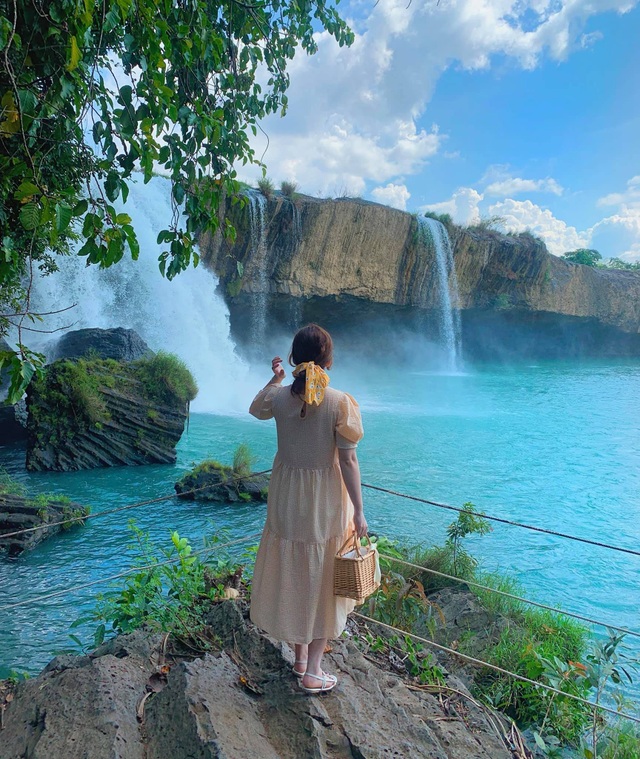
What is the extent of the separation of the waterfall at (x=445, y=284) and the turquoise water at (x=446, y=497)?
8.31m

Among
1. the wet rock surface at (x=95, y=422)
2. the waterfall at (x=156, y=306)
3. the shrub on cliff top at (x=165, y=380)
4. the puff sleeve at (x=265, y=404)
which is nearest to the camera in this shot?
the puff sleeve at (x=265, y=404)

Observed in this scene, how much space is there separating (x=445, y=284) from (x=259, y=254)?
27.4 feet

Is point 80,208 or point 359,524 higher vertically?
point 80,208

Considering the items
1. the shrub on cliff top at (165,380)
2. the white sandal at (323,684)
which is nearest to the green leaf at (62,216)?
the white sandal at (323,684)

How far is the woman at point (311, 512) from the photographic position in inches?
86.0

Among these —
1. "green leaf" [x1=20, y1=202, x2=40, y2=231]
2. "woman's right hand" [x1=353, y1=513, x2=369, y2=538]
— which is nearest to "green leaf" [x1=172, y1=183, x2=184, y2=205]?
"green leaf" [x1=20, y1=202, x2=40, y2=231]

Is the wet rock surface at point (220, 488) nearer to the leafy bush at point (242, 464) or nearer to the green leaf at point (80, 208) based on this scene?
the leafy bush at point (242, 464)

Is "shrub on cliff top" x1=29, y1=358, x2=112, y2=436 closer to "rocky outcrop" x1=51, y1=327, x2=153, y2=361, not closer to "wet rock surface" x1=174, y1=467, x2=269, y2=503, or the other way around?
"rocky outcrop" x1=51, y1=327, x2=153, y2=361

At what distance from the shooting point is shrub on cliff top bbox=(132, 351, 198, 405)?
927 centimetres

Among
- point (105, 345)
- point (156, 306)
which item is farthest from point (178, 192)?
point (156, 306)

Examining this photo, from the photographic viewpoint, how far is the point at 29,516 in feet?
19.6

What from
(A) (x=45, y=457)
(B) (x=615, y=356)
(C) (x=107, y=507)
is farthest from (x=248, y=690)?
(B) (x=615, y=356)

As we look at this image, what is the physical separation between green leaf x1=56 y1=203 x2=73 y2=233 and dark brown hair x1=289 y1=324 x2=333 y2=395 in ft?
2.92

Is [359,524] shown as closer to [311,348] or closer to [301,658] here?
[301,658]
